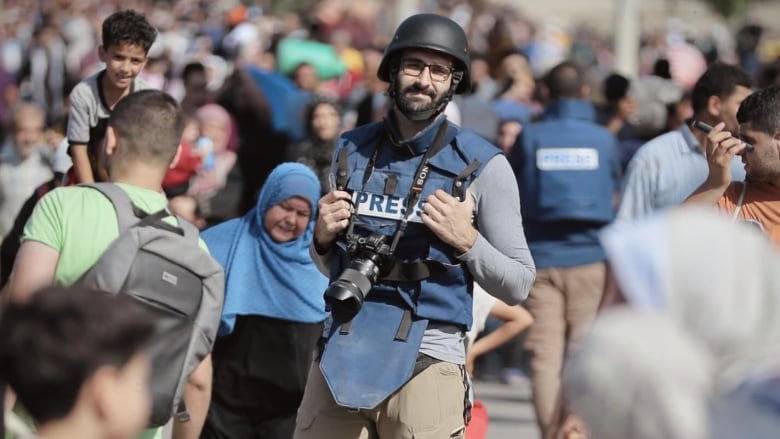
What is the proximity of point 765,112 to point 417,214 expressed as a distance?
142 cm

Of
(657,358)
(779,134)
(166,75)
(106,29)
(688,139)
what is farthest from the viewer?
(166,75)

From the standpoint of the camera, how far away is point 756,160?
5.64 metres

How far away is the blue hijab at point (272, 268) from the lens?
6.86 metres

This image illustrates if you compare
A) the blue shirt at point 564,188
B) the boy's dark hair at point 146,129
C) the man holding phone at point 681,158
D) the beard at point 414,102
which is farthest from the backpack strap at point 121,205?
the blue shirt at point 564,188

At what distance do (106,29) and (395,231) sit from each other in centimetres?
217

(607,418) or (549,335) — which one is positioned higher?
(607,418)

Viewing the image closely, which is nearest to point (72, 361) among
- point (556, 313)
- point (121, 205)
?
point (121, 205)

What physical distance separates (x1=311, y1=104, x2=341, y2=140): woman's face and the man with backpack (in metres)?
5.52

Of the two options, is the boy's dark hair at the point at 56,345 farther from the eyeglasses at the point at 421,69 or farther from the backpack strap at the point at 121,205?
the eyeglasses at the point at 421,69

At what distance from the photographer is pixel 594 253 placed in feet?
29.5

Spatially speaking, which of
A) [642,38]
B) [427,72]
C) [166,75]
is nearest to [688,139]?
[427,72]

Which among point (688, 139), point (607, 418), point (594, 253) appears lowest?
point (594, 253)

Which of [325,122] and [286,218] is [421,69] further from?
[325,122]

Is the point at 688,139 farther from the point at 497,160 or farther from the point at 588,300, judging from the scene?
the point at 497,160
